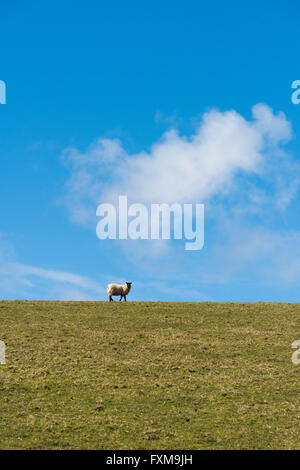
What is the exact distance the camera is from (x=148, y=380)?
26594 mm

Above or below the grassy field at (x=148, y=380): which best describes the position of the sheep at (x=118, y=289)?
above

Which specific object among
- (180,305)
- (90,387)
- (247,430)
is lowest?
(247,430)

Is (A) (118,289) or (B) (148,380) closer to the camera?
(B) (148,380)

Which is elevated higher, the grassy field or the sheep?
the sheep

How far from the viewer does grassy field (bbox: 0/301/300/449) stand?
2062 centimetres

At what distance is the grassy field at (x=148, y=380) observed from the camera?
20625 millimetres

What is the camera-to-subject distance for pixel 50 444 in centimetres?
1956

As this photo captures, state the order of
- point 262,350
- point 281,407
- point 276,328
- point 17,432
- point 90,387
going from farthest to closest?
point 276,328 → point 262,350 → point 90,387 → point 281,407 → point 17,432

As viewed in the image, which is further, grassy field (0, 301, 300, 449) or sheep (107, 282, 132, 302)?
sheep (107, 282, 132, 302)

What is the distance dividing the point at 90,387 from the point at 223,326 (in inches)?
567

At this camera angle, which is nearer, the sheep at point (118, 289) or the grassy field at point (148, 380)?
the grassy field at point (148, 380)

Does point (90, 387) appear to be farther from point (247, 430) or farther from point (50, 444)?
point (247, 430)
